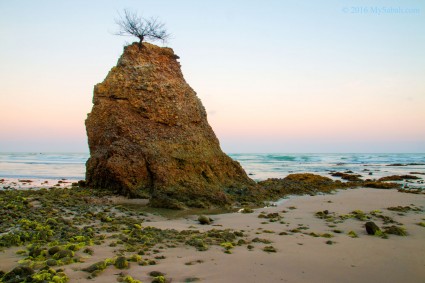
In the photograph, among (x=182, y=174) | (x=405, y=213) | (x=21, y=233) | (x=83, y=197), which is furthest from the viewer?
(x=182, y=174)

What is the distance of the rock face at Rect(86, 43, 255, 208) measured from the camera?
10.8 meters

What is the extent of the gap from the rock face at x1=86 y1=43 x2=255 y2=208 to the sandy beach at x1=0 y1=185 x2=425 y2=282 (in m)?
3.24

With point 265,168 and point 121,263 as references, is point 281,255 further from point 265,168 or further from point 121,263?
point 265,168

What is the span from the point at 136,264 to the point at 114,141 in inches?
302

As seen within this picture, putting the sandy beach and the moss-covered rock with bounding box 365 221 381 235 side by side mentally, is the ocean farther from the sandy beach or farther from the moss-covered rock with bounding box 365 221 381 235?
the moss-covered rock with bounding box 365 221 381 235

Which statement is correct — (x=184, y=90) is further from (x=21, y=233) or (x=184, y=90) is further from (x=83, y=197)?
(x=21, y=233)

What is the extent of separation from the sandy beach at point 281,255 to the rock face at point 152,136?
324 cm

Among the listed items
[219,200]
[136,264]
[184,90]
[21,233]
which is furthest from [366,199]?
[21,233]

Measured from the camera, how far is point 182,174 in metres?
11.2

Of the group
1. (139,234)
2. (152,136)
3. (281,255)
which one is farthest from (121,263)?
(152,136)

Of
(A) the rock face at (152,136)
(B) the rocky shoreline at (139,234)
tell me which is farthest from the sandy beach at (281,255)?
(A) the rock face at (152,136)

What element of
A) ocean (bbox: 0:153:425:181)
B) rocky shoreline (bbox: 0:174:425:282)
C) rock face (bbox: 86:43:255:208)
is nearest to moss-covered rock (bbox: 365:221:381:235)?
rocky shoreline (bbox: 0:174:425:282)

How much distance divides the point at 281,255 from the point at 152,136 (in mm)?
7619

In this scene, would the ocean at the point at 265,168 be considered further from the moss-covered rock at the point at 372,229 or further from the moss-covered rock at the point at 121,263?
the moss-covered rock at the point at 121,263
